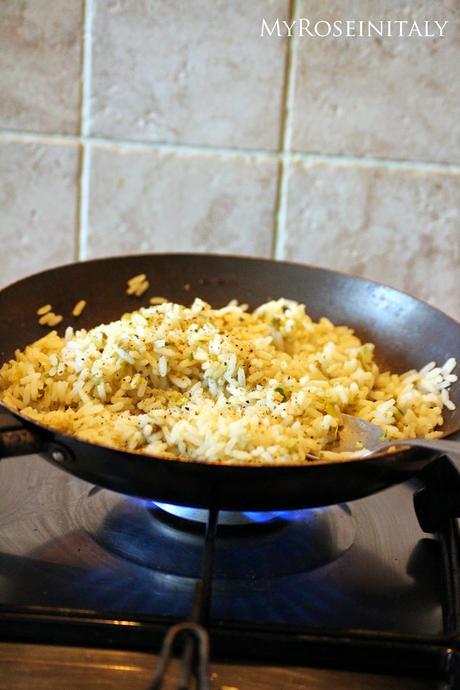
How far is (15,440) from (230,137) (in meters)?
0.73

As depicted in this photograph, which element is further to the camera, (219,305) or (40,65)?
(40,65)

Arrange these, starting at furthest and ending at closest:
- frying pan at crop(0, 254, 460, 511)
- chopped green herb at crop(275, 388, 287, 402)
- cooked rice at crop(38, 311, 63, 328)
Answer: cooked rice at crop(38, 311, 63, 328)
chopped green herb at crop(275, 388, 287, 402)
frying pan at crop(0, 254, 460, 511)


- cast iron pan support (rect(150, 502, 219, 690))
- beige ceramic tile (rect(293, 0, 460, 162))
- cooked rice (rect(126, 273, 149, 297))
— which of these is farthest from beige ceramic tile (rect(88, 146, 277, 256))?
cast iron pan support (rect(150, 502, 219, 690))

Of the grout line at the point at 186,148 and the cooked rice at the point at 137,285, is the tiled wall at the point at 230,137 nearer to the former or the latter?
the grout line at the point at 186,148

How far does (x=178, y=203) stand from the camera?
1300mm

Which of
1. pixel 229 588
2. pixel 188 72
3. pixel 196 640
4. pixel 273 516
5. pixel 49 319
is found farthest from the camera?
pixel 188 72

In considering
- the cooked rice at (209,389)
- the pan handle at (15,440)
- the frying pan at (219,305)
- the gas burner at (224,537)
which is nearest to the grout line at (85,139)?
the frying pan at (219,305)

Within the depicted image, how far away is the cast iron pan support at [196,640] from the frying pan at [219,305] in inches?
2.0

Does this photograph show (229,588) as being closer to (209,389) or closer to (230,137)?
(209,389)

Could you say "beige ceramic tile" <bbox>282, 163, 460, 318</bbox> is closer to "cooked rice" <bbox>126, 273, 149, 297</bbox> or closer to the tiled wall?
the tiled wall

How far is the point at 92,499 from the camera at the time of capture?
0.91 m

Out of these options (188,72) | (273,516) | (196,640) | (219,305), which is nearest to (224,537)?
(273,516)

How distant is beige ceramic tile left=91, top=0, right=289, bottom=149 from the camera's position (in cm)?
121

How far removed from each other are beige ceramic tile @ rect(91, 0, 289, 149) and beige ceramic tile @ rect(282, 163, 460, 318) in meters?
0.11
